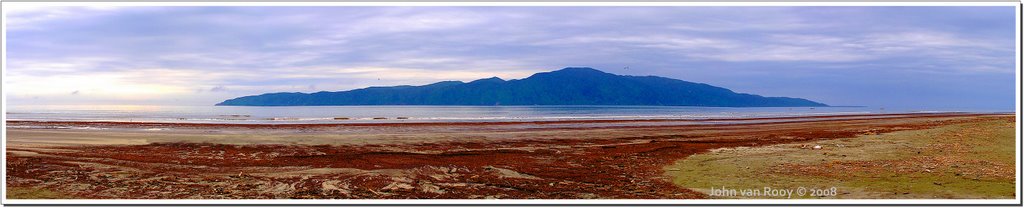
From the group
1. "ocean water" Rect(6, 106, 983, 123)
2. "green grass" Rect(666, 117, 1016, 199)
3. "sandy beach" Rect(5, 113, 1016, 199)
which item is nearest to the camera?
"green grass" Rect(666, 117, 1016, 199)

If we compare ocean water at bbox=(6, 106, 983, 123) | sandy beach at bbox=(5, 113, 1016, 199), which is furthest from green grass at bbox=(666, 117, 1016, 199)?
ocean water at bbox=(6, 106, 983, 123)

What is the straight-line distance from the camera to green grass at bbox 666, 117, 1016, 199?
1196 cm

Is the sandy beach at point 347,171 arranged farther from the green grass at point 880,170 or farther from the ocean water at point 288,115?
the ocean water at point 288,115

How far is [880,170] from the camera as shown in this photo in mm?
14422

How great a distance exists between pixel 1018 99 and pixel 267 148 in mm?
20743

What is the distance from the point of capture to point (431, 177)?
1366cm

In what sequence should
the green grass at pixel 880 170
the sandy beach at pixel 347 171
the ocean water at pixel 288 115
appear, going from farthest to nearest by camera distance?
the ocean water at pixel 288 115 → the sandy beach at pixel 347 171 → the green grass at pixel 880 170

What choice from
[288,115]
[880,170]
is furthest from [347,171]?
[288,115]

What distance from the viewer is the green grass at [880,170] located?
11961 mm

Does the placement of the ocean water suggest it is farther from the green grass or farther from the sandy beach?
the green grass

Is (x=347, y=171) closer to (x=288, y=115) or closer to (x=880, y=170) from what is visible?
(x=880, y=170)

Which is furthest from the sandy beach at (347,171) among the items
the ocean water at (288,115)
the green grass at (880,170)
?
the ocean water at (288,115)
